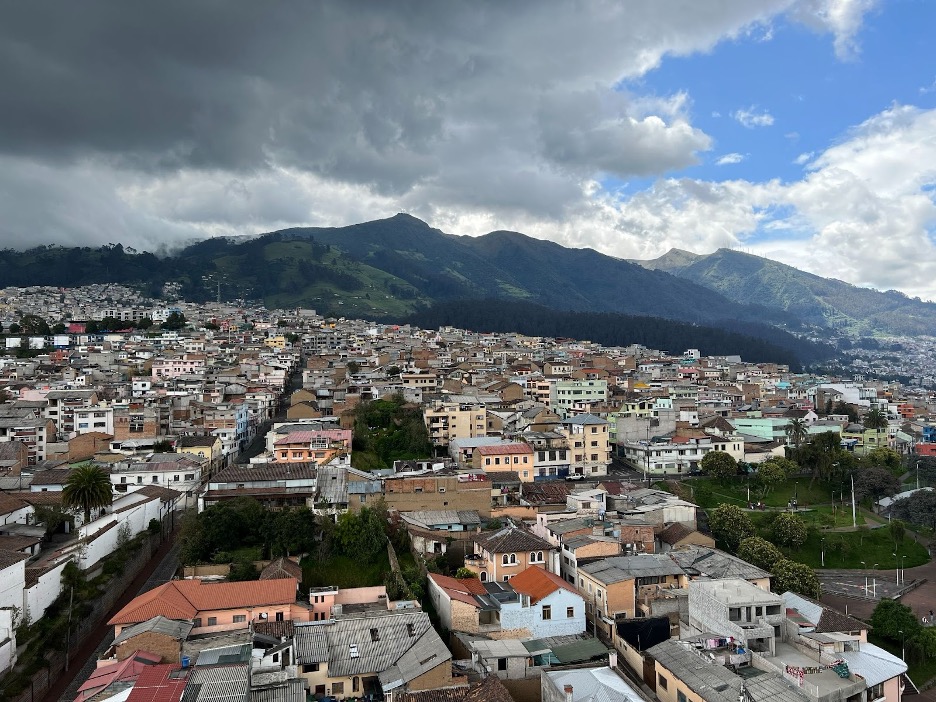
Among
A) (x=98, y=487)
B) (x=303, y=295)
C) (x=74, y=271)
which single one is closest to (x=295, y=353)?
(x=98, y=487)

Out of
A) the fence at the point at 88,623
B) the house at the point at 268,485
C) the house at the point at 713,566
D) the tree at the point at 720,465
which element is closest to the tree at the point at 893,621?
the house at the point at 713,566

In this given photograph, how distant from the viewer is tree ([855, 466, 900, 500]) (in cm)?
4798

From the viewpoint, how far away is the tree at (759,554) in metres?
34.3

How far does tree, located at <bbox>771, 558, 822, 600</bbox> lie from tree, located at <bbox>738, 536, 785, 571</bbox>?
0.92 meters

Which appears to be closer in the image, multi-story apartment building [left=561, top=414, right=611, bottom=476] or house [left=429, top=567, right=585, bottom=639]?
house [left=429, top=567, right=585, bottom=639]

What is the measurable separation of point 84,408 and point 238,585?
106ft

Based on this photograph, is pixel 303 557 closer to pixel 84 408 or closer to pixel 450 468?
pixel 450 468

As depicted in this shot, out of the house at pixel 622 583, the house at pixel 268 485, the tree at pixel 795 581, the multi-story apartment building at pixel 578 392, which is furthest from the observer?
the multi-story apartment building at pixel 578 392

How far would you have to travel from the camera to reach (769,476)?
48094 millimetres

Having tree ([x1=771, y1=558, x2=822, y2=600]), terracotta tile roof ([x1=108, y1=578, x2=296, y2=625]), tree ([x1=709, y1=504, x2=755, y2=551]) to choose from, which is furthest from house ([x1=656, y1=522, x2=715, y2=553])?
terracotta tile roof ([x1=108, y1=578, x2=296, y2=625])

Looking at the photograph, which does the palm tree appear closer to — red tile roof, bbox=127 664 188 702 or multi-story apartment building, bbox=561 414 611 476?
red tile roof, bbox=127 664 188 702

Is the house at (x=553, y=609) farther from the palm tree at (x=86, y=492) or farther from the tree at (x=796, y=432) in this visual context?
the tree at (x=796, y=432)

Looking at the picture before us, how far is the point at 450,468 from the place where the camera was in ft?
132

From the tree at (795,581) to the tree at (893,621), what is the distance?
8.34 feet
